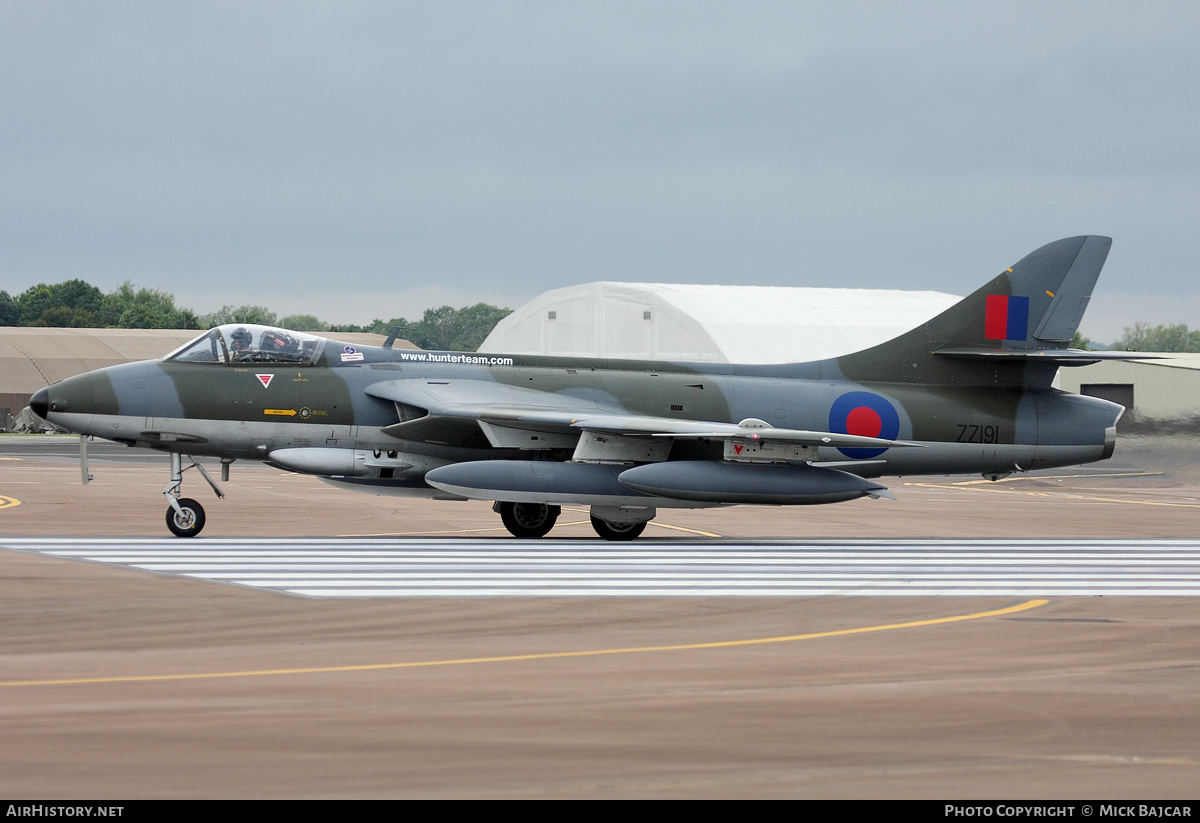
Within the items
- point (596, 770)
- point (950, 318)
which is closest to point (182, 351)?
point (950, 318)

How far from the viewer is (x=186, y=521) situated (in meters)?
19.1

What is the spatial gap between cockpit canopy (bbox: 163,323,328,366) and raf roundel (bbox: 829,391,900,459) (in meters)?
8.38

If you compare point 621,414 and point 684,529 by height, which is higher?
point 621,414

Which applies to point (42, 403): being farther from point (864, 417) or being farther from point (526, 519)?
point (864, 417)

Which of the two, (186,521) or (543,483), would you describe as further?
(186,521)

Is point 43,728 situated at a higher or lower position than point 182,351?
lower

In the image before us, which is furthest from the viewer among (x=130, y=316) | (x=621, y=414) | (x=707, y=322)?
(x=130, y=316)

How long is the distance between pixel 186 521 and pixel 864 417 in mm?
10728

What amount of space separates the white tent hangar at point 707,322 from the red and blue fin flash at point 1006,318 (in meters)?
27.7

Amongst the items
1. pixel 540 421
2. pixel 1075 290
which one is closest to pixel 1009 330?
pixel 1075 290

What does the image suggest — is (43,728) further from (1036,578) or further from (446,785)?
(1036,578)

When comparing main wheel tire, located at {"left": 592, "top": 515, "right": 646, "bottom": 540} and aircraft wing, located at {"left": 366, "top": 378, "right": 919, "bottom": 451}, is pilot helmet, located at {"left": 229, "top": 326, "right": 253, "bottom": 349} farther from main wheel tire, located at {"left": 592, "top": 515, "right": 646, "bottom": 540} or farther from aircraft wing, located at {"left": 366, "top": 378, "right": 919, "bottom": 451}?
main wheel tire, located at {"left": 592, "top": 515, "right": 646, "bottom": 540}
